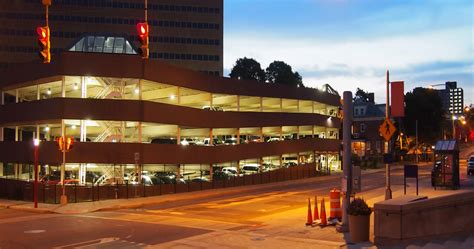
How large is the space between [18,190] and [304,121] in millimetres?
→ 33793

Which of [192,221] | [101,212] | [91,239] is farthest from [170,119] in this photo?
[91,239]

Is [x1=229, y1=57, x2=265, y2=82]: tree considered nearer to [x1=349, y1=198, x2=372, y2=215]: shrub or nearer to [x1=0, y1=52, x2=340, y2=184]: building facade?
[x1=0, y1=52, x2=340, y2=184]: building facade

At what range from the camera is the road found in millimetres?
15633

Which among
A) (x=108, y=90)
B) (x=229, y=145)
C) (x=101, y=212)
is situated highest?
(x=108, y=90)

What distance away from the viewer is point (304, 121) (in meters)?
59.9

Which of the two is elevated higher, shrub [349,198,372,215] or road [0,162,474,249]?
shrub [349,198,372,215]

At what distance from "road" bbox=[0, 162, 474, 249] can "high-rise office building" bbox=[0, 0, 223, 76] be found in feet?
279

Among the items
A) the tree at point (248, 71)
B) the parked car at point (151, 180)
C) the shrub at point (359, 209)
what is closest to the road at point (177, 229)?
the shrub at point (359, 209)

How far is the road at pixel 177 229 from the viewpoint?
615 inches

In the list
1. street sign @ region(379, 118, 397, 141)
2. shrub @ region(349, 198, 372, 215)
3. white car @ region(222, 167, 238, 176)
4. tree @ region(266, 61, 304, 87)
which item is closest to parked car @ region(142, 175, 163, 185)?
white car @ region(222, 167, 238, 176)

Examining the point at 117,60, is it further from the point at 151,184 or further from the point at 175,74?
the point at 151,184

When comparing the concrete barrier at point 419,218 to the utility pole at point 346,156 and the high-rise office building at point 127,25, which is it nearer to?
the utility pole at point 346,156

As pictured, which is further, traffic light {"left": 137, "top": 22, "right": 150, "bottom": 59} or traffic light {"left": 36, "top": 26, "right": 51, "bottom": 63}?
traffic light {"left": 137, "top": 22, "right": 150, "bottom": 59}

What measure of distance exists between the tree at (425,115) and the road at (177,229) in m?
71.7
